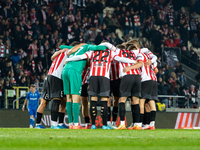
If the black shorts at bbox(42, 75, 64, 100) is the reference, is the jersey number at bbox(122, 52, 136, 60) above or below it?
above

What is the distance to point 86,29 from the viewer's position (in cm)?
1708

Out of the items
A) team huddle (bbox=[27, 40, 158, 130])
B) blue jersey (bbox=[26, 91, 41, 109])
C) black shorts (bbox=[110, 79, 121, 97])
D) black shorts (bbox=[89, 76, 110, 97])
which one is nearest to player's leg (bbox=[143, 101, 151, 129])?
team huddle (bbox=[27, 40, 158, 130])

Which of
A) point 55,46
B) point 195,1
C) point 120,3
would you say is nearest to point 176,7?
point 195,1

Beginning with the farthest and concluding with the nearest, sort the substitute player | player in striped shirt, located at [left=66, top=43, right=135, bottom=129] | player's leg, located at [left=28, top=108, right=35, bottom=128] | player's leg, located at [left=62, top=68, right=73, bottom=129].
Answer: player's leg, located at [left=28, top=108, right=35, bottom=128] < player's leg, located at [left=62, top=68, right=73, bottom=129] < the substitute player < player in striped shirt, located at [left=66, top=43, right=135, bottom=129]

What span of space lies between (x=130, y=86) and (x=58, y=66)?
1.58 meters

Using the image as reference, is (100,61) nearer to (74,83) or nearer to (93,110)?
(74,83)

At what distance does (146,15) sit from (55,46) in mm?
6140

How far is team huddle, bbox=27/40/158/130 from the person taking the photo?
6.71m

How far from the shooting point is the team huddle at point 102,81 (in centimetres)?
671

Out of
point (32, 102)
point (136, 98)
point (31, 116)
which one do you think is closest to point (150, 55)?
point (136, 98)

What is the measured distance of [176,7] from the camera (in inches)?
798

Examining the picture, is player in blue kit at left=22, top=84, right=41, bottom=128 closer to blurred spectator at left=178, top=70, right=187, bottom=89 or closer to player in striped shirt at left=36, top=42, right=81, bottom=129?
player in striped shirt at left=36, top=42, right=81, bottom=129

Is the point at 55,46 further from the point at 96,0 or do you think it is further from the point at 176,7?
the point at 176,7

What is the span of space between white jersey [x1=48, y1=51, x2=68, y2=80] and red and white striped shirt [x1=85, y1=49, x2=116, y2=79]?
0.67 metres
